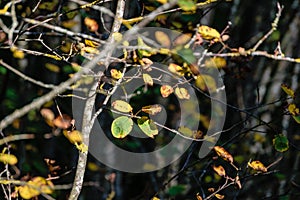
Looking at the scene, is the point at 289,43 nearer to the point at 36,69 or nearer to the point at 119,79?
the point at 36,69

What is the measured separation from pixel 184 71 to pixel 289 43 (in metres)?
2.45

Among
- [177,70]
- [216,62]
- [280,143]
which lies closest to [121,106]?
[177,70]

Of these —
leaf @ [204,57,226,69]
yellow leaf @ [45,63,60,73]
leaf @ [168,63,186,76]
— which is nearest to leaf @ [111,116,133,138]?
leaf @ [168,63,186,76]

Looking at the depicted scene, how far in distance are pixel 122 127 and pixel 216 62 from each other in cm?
93

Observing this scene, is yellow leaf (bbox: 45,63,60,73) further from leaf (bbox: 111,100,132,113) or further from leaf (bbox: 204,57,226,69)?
leaf (bbox: 111,100,132,113)

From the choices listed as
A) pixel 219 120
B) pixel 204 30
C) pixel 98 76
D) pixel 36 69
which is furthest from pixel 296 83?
pixel 98 76

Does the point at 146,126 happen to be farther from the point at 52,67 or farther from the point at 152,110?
the point at 52,67

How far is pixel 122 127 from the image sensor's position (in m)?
1.80

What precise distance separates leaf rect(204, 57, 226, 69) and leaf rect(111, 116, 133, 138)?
0.61 m

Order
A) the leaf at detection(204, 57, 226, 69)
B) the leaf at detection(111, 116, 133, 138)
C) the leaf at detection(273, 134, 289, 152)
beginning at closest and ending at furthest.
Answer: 1. the leaf at detection(111, 116, 133, 138)
2. the leaf at detection(273, 134, 289, 152)
3. the leaf at detection(204, 57, 226, 69)

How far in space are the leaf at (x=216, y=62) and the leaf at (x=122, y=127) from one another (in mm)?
607

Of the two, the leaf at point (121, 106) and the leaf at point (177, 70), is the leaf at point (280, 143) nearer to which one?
the leaf at point (177, 70)

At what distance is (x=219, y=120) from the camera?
3266 millimetres

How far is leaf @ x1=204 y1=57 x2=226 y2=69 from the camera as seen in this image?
2.30m
